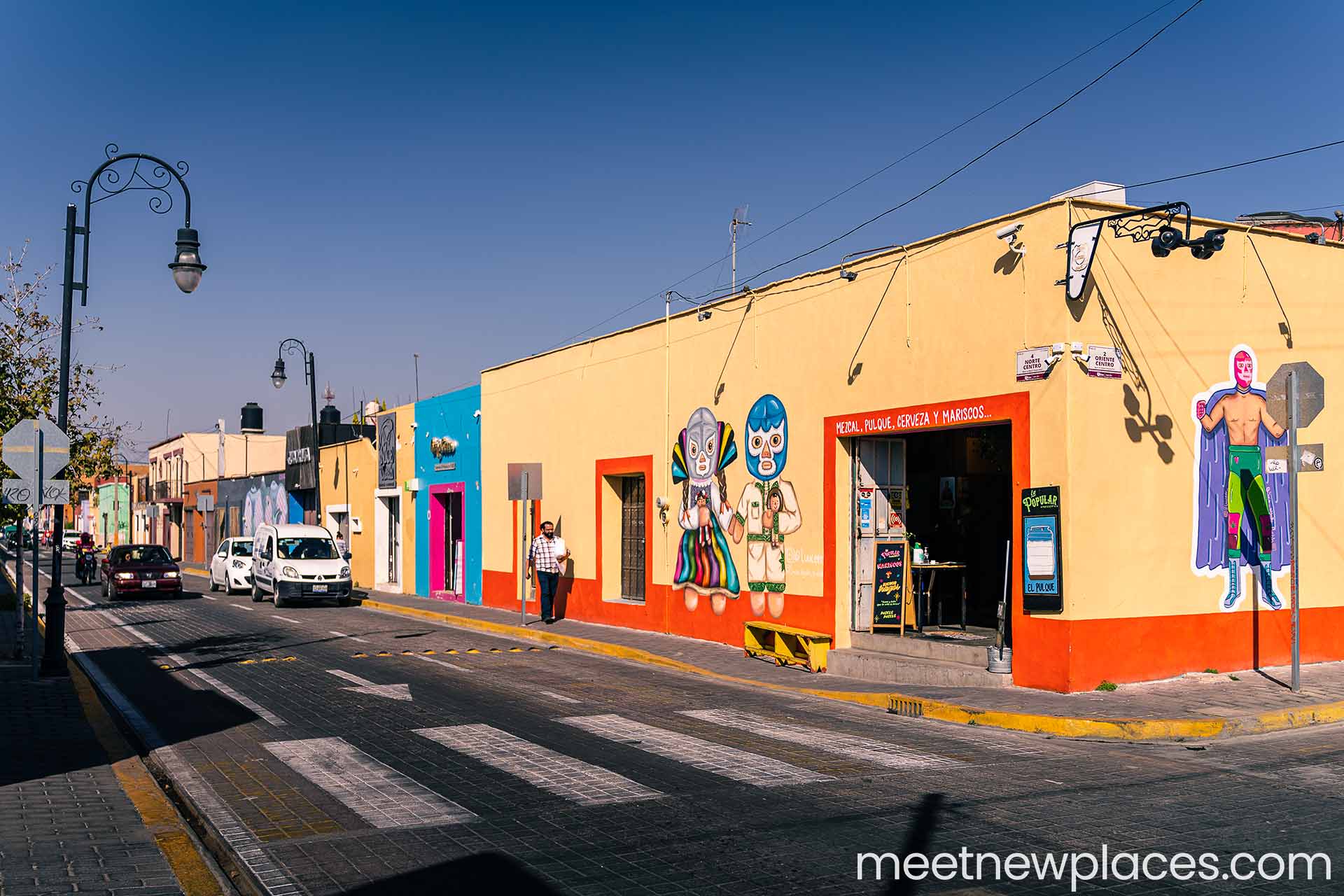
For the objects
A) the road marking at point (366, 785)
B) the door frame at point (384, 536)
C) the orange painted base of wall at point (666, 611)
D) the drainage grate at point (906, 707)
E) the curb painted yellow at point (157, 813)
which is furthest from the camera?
the door frame at point (384, 536)

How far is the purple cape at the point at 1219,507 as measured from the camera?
43.9 ft

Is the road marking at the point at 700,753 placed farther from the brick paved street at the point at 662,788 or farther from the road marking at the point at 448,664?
the road marking at the point at 448,664

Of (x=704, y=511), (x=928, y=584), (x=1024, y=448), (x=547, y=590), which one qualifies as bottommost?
(x=547, y=590)

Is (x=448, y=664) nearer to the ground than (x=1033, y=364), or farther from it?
nearer to the ground

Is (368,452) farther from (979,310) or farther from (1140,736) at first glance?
(1140,736)

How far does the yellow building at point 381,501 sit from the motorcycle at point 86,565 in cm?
833

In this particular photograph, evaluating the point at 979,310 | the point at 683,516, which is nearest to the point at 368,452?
the point at 683,516

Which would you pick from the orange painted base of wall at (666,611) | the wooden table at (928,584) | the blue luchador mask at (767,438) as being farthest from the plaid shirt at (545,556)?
the wooden table at (928,584)

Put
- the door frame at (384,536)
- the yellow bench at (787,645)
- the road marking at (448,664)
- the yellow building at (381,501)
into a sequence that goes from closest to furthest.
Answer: the road marking at (448,664)
the yellow bench at (787,645)
the yellow building at (381,501)
the door frame at (384,536)

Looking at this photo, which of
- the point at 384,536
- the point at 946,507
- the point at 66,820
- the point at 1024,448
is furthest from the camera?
the point at 384,536

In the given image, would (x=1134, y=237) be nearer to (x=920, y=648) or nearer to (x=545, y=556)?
(x=920, y=648)

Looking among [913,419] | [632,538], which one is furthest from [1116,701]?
[632,538]

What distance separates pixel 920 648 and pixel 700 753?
5.85 m

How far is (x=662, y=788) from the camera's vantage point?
26.4 feet
